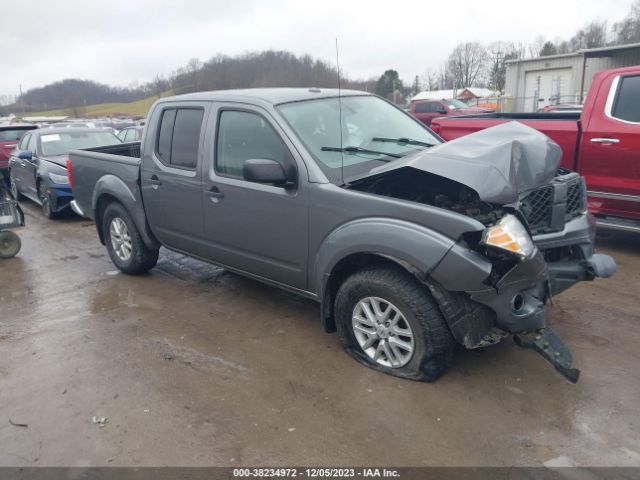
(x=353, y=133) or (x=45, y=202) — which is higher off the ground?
(x=353, y=133)

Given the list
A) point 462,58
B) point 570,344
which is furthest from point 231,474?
point 462,58

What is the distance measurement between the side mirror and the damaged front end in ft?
1.71

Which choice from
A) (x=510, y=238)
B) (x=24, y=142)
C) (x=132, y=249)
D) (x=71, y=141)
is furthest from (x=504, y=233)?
(x=24, y=142)

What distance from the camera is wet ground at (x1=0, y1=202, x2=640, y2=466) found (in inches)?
115

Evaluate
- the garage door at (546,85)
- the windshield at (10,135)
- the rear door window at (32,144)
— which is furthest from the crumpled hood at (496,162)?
the garage door at (546,85)

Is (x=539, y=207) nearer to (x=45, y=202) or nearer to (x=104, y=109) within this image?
(x=45, y=202)

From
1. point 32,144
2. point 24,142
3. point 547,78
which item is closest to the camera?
point 32,144

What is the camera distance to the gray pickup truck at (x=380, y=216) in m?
3.20

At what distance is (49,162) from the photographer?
9.26 m

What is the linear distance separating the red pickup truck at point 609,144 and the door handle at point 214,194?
12.9 feet

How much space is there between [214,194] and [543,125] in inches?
159

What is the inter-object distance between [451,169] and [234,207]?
73.1 inches

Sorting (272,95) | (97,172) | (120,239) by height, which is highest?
(272,95)

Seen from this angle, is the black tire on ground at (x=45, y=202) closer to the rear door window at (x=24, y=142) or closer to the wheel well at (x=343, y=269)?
the rear door window at (x=24, y=142)
